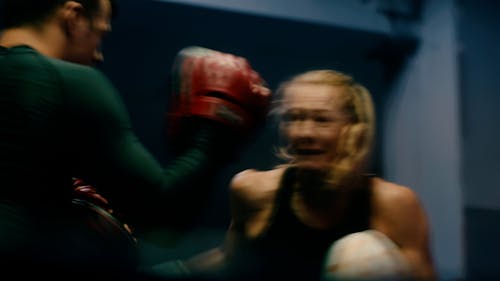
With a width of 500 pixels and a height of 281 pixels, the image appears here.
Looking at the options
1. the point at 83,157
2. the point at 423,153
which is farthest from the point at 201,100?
the point at 423,153

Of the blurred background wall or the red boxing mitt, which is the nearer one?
the red boxing mitt

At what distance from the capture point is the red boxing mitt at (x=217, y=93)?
4.14ft

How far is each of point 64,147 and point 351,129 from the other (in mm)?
823

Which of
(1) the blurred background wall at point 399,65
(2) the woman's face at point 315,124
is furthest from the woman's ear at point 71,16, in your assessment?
(1) the blurred background wall at point 399,65

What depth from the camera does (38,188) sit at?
103 centimetres

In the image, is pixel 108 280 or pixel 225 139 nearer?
pixel 108 280

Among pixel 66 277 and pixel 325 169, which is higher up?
pixel 66 277

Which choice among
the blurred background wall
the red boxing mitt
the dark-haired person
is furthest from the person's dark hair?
the blurred background wall

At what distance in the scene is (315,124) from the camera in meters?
1.63

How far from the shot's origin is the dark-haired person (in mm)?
1007

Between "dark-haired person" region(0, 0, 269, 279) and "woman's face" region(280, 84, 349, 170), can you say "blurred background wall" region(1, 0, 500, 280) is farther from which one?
"dark-haired person" region(0, 0, 269, 279)

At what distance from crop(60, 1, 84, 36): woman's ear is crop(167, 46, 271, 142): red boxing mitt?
10.3 inches

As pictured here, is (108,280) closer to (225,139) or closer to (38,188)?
(38,188)

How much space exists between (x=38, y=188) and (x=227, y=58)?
55 centimetres
